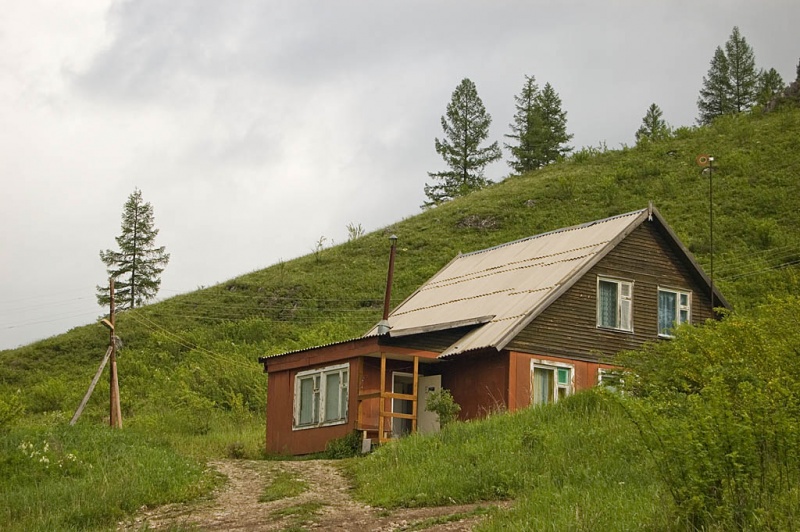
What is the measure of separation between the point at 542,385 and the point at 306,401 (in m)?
6.59

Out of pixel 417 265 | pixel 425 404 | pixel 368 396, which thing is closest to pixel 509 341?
pixel 425 404

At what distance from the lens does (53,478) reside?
63.1 feet

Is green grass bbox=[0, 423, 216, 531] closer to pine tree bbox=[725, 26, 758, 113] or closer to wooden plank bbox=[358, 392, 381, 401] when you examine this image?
wooden plank bbox=[358, 392, 381, 401]

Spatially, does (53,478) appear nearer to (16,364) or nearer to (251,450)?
(251,450)

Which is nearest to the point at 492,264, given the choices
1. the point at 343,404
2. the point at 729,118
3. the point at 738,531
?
the point at 343,404

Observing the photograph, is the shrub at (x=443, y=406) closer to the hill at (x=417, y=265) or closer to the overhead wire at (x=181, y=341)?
the hill at (x=417, y=265)

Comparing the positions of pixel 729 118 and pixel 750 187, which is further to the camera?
pixel 729 118

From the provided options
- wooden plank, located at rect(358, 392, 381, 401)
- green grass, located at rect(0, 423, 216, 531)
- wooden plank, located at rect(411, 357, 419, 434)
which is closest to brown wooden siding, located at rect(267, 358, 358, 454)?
wooden plank, located at rect(358, 392, 381, 401)

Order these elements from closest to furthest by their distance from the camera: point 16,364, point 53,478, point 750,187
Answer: point 53,478 < point 16,364 < point 750,187

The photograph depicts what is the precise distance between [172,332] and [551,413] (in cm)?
3722

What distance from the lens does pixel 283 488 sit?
18.5 metres

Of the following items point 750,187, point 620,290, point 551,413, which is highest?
point 750,187

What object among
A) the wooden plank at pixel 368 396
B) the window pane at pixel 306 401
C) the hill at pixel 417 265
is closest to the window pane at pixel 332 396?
the window pane at pixel 306 401

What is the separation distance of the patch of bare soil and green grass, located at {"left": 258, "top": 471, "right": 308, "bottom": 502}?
0.14m
